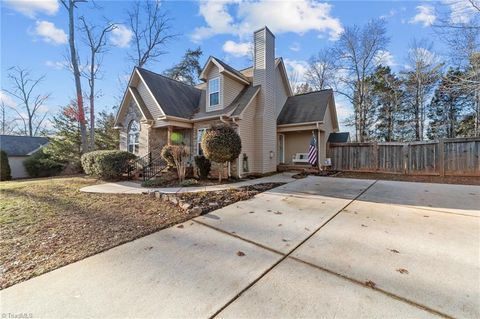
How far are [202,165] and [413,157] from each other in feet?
34.6

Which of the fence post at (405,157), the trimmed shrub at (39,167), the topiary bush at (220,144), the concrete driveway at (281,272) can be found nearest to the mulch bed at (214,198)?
the concrete driveway at (281,272)

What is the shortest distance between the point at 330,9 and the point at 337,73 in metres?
14.5

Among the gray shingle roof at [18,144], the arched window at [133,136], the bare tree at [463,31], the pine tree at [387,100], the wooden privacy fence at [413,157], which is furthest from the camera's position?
the pine tree at [387,100]

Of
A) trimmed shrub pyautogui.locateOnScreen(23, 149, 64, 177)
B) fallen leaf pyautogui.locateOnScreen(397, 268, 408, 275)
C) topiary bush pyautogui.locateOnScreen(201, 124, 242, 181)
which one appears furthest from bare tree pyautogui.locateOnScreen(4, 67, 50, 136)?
fallen leaf pyautogui.locateOnScreen(397, 268, 408, 275)

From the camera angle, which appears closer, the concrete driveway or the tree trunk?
the concrete driveway

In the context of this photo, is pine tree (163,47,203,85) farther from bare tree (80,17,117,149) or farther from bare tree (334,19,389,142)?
bare tree (334,19,389,142)

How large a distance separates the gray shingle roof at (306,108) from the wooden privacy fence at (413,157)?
98.9 inches

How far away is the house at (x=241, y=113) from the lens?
37.8ft

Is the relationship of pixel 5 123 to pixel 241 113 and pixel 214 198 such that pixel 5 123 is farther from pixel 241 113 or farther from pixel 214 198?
pixel 214 198

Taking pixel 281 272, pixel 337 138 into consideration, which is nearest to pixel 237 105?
pixel 337 138

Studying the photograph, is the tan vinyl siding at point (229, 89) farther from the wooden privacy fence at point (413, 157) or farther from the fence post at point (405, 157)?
the fence post at point (405, 157)

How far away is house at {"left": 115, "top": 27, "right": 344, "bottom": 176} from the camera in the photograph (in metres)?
11.5

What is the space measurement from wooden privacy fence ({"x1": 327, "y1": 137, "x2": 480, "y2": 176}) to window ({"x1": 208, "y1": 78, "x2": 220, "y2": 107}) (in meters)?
7.64

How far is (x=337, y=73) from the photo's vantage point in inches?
891
